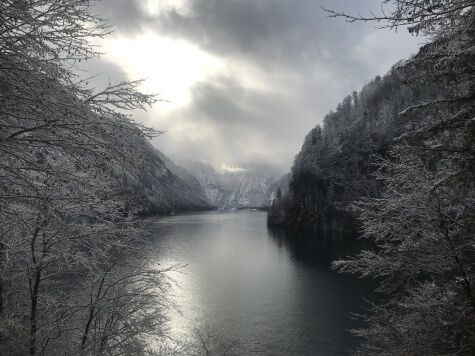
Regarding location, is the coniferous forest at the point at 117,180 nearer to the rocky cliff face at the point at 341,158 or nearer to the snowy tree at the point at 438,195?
the snowy tree at the point at 438,195

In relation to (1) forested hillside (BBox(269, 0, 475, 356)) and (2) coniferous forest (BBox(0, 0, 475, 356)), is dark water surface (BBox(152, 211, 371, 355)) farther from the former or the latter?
(1) forested hillside (BBox(269, 0, 475, 356))

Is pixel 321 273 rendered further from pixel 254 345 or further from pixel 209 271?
pixel 254 345

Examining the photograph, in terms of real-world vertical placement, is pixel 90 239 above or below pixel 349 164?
below

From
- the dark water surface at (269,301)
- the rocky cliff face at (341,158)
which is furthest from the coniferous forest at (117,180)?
the rocky cliff face at (341,158)

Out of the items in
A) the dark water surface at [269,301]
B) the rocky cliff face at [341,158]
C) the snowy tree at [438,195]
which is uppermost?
the rocky cliff face at [341,158]

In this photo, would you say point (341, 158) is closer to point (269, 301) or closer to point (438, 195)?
point (269, 301)

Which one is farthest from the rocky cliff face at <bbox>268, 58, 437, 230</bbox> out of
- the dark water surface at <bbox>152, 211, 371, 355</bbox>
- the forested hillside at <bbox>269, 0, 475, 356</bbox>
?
the forested hillside at <bbox>269, 0, 475, 356</bbox>

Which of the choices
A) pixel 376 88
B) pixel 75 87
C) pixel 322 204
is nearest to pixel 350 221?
pixel 322 204

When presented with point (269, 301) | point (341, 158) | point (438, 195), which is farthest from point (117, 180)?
point (341, 158)

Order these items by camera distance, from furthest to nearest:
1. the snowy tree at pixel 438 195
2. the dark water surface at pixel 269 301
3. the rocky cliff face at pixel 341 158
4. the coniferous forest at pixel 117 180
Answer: the rocky cliff face at pixel 341 158, the dark water surface at pixel 269 301, the snowy tree at pixel 438 195, the coniferous forest at pixel 117 180

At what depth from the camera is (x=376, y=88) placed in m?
179

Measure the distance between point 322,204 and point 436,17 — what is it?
15758 centimetres

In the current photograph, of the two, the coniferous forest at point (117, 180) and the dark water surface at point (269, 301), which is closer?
the coniferous forest at point (117, 180)

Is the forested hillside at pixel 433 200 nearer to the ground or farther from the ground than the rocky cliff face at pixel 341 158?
nearer to the ground
